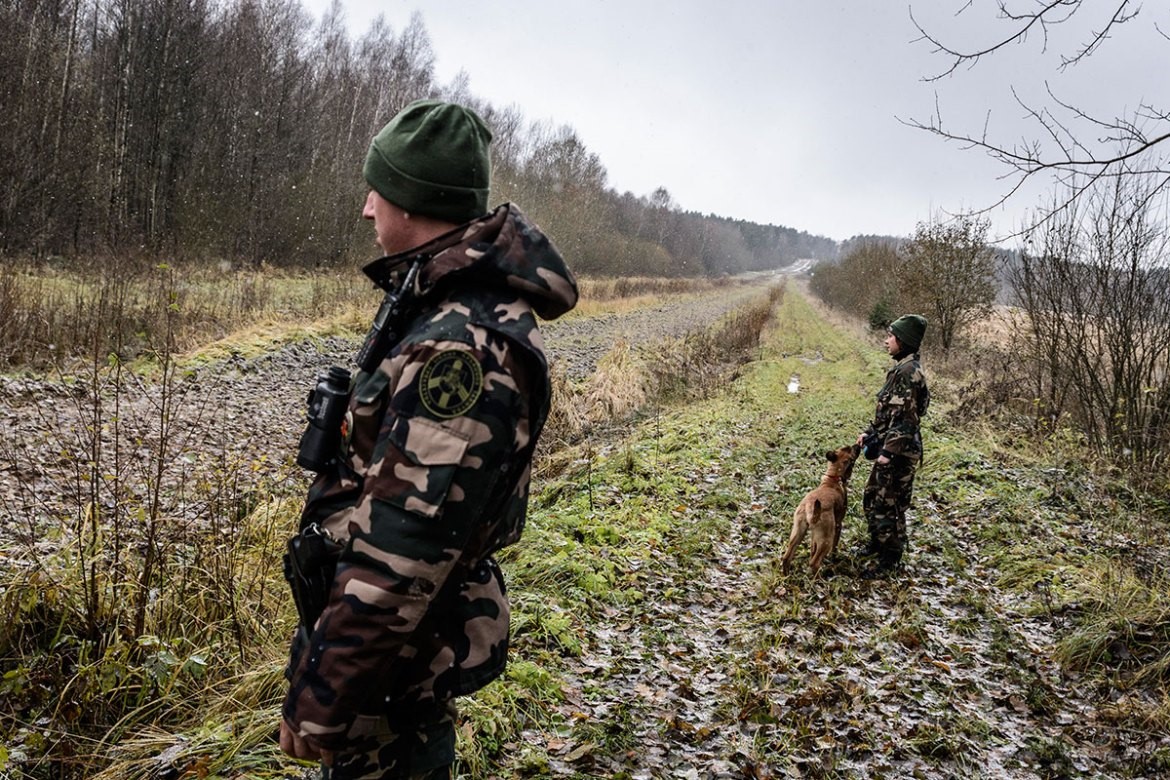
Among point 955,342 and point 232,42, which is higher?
point 232,42

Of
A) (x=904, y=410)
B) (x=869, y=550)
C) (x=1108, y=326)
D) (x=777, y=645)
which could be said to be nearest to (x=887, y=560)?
(x=869, y=550)

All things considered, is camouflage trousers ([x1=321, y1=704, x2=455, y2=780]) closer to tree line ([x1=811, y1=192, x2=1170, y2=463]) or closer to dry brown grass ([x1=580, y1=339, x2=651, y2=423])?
tree line ([x1=811, y1=192, x2=1170, y2=463])

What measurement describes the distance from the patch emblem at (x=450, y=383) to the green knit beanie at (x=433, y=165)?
0.50 metres

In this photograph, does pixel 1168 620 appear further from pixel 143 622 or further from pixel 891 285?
pixel 891 285

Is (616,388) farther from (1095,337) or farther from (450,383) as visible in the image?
(450,383)

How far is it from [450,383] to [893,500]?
5.78 m

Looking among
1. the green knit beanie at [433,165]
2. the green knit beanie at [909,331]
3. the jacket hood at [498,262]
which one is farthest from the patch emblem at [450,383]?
the green knit beanie at [909,331]

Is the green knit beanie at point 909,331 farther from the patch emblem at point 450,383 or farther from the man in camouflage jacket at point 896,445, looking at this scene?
the patch emblem at point 450,383

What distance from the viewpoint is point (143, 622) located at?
354 cm

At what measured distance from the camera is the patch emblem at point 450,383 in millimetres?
1459

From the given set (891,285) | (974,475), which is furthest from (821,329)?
→ (974,475)

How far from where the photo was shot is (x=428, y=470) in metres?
1.44

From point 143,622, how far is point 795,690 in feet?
12.5

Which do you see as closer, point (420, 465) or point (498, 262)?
point (420, 465)
